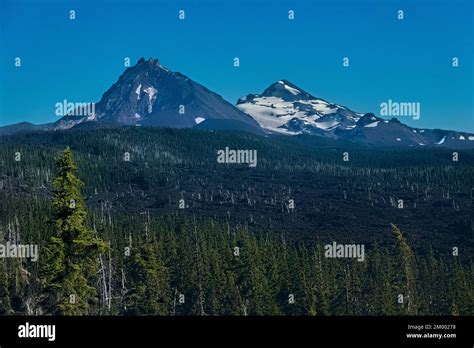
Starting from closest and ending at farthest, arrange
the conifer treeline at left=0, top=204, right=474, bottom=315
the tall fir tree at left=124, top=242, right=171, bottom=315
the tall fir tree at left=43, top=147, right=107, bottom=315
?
the tall fir tree at left=43, top=147, right=107, bottom=315, the tall fir tree at left=124, top=242, right=171, bottom=315, the conifer treeline at left=0, top=204, right=474, bottom=315

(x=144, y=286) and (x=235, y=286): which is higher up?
(x=144, y=286)

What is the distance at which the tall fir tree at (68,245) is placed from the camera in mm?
25406

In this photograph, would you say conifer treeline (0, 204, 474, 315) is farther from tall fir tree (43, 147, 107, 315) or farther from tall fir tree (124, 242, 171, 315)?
tall fir tree (43, 147, 107, 315)

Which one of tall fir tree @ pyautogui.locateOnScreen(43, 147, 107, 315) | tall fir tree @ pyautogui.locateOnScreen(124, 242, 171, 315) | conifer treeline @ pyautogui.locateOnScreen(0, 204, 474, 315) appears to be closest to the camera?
tall fir tree @ pyautogui.locateOnScreen(43, 147, 107, 315)

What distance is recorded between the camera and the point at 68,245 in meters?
25.6

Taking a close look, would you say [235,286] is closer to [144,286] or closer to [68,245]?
[144,286]

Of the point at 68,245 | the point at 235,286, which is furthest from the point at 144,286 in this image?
the point at 68,245

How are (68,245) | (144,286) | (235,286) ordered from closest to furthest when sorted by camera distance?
(68,245) < (144,286) < (235,286)

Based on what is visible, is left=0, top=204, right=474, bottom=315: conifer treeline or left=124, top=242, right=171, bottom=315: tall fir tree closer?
left=124, top=242, right=171, bottom=315: tall fir tree

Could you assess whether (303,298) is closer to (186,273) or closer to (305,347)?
(186,273)

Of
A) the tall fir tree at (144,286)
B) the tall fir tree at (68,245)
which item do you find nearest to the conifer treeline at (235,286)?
the tall fir tree at (144,286)

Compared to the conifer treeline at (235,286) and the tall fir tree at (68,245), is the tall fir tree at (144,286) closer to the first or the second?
the conifer treeline at (235,286)

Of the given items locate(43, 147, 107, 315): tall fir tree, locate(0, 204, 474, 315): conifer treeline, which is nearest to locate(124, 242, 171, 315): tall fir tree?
locate(0, 204, 474, 315): conifer treeline

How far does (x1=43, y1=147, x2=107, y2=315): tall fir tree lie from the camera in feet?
83.4
